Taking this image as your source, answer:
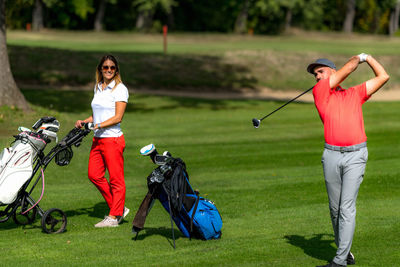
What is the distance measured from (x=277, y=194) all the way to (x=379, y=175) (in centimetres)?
250

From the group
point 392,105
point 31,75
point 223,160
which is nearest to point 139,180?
point 223,160

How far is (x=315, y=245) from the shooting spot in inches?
303

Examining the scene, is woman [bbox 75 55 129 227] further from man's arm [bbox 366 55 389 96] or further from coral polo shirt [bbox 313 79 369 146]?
man's arm [bbox 366 55 389 96]

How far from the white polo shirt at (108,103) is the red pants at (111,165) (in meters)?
0.09

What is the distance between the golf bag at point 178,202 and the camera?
7.39 metres

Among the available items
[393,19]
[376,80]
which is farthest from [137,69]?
[393,19]

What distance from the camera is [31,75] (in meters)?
29.8

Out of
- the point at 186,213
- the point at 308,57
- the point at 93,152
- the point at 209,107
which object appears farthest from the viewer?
the point at 308,57

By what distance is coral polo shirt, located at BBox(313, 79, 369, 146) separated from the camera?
644 centimetres

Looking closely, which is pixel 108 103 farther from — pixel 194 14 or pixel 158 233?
pixel 194 14

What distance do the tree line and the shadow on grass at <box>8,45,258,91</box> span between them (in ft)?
81.9

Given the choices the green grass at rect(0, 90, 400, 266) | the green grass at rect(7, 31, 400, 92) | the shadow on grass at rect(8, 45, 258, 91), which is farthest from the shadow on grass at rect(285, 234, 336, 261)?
the shadow on grass at rect(8, 45, 258, 91)

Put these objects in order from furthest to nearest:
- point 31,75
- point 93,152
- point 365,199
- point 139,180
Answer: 1. point 31,75
2. point 139,180
3. point 365,199
4. point 93,152

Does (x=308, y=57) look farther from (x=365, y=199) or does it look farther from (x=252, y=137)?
(x=365, y=199)
